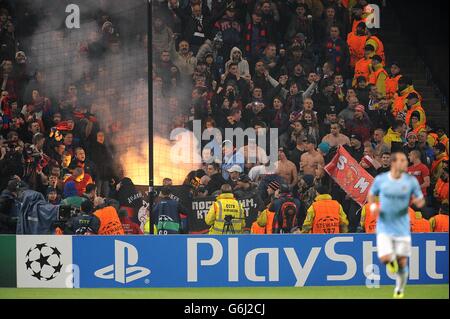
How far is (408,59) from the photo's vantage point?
16.8 meters

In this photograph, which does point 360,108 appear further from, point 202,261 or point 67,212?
point 67,212

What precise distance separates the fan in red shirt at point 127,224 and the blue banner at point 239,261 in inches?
20.1

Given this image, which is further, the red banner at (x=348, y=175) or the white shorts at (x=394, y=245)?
the red banner at (x=348, y=175)

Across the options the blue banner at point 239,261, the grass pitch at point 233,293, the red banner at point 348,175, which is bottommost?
the grass pitch at point 233,293

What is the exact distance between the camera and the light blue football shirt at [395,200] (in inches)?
407

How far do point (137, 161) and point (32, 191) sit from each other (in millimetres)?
1509

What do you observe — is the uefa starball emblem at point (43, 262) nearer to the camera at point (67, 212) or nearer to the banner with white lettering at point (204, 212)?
the camera at point (67, 212)

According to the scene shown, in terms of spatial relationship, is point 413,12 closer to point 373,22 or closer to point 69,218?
point 373,22

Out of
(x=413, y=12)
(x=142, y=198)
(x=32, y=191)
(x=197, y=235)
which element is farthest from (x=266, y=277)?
(x=413, y=12)

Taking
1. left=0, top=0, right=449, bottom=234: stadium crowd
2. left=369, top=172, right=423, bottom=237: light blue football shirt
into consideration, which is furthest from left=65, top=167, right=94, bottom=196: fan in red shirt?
left=369, top=172, right=423, bottom=237: light blue football shirt

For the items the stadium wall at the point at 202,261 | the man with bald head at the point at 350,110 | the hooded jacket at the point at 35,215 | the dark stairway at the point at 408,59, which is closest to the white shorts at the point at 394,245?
the stadium wall at the point at 202,261

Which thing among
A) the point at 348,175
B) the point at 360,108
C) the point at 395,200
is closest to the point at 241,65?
the point at 360,108

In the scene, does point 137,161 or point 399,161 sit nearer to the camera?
point 399,161
